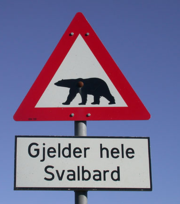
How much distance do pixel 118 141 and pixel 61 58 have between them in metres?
0.73

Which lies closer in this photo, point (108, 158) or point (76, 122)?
point (108, 158)

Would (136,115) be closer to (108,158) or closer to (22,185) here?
(108,158)

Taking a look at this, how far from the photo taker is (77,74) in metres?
2.38

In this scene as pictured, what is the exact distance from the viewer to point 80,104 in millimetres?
2273

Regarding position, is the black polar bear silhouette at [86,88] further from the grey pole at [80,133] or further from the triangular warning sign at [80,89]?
the grey pole at [80,133]

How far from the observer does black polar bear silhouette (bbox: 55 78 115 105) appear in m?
2.29

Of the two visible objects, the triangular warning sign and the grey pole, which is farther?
the triangular warning sign

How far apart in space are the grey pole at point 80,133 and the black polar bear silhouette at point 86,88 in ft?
0.45

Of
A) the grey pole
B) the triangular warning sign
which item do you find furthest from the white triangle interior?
the grey pole

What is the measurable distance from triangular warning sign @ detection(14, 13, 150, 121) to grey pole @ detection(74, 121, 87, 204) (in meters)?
0.04

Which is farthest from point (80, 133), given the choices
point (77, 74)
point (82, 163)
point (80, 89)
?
point (77, 74)

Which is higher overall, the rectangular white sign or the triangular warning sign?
the triangular warning sign

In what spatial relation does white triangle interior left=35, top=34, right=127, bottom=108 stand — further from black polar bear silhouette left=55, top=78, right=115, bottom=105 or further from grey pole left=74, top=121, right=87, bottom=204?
grey pole left=74, top=121, right=87, bottom=204

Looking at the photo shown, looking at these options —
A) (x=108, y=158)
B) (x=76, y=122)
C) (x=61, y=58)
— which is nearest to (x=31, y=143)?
(x=76, y=122)
